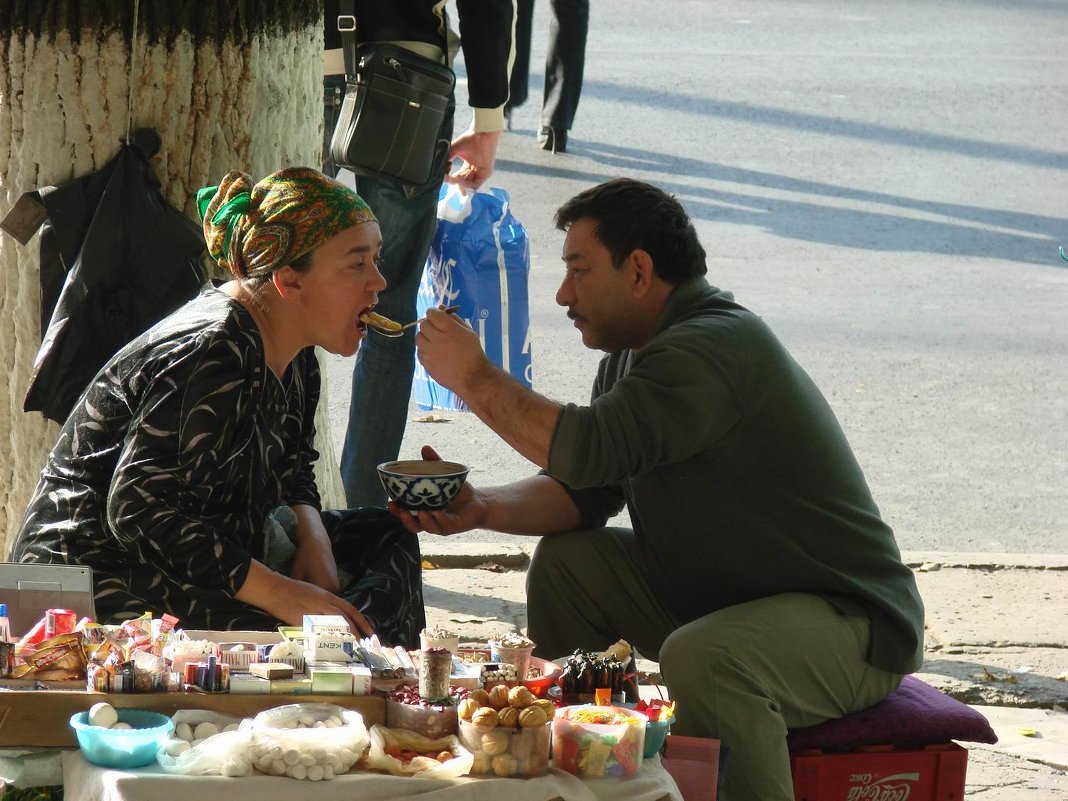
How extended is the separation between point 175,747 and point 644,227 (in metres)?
1.47

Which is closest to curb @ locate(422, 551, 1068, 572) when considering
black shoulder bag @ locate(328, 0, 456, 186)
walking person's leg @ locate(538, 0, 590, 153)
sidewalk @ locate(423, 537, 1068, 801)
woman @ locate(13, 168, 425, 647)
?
sidewalk @ locate(423, 537, 1068, 801)

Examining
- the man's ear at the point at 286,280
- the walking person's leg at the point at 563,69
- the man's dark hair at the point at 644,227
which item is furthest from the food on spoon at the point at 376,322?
the walking person's leg at the point at 563,69

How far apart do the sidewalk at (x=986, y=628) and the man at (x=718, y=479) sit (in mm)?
823

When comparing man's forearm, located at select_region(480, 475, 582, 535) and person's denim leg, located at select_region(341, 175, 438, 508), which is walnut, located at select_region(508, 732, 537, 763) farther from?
person's denim leg, located at select_region(341, 175, 438, 508)

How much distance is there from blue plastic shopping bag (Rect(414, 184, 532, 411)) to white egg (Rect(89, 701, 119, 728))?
2554mm

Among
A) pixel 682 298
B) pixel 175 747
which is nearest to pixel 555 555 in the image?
pixel 682 298

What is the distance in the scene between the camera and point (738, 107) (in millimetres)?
11453

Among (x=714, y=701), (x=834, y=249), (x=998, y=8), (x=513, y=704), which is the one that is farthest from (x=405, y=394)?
(x=998, y=8)

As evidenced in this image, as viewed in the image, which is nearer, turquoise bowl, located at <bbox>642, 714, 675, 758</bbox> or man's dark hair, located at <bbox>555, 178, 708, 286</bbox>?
turquoise bowl, located at <bbox>642, 714, 675, 758</bbox>

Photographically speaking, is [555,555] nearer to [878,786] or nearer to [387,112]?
[878,786]

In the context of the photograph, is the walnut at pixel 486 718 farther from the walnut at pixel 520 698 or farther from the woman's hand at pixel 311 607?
the woman's hand at pixel 311 607

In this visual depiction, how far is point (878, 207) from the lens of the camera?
370 inches

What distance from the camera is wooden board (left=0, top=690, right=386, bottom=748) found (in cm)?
237

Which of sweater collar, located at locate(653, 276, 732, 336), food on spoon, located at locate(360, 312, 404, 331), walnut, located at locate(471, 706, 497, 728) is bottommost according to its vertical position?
walnut, located at locate(471, 706, 497, 728)
